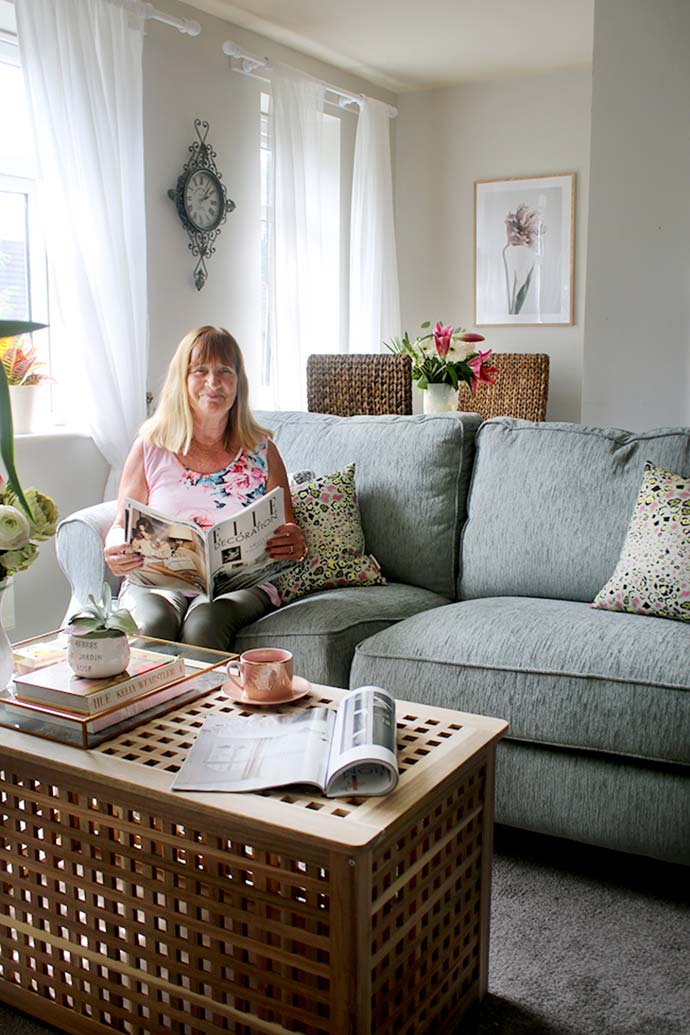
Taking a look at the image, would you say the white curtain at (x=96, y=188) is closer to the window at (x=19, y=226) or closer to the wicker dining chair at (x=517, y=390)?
the window at (x=19, y=226)

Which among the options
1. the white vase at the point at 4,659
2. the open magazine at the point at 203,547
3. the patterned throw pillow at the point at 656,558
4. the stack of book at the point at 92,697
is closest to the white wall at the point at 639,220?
the patterned throw pillow at the point at 656,558

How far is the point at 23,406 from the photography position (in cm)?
347

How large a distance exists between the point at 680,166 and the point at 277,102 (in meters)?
1.89

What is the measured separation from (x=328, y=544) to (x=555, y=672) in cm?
87

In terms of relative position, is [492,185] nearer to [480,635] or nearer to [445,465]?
[445,465]

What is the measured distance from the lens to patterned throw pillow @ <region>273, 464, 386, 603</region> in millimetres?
2734

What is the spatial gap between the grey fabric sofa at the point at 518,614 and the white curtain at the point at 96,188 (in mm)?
744

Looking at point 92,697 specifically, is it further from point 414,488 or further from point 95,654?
point 414,488

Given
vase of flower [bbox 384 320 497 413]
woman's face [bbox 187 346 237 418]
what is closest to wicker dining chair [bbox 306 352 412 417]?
vase of flower [bbox 384 320 497 413]

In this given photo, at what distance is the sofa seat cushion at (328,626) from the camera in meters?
2.42

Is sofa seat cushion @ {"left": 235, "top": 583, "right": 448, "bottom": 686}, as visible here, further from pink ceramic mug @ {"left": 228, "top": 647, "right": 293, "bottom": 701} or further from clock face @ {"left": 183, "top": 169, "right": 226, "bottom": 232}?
clock face @ {"left": 183, "top": 169, "right": 226, "bottom": 232}

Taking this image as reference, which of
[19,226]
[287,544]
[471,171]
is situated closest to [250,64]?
[19,226]

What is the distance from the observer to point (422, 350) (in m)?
3.28

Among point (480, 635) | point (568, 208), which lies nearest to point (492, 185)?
point (568, 208)
